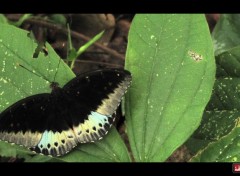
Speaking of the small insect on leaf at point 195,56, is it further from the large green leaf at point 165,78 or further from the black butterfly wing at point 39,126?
the black butterfly wing at point 39,126

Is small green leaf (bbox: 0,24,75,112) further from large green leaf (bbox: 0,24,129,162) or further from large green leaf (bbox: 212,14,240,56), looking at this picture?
large green leaf (bbox: 212,14,240,56)

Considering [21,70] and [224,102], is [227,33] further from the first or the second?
[21,70]

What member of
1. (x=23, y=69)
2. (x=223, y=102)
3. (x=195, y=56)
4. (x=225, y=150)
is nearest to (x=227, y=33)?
(x=223, y=102)

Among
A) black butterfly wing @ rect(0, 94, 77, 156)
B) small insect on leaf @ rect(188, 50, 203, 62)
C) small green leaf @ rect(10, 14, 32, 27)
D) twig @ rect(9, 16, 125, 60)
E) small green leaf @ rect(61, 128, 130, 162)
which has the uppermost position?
small green leaf @ rect(10, 14, 32, 27)

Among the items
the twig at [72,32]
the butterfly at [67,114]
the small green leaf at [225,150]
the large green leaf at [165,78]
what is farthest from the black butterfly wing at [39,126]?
the twig at [72,32]

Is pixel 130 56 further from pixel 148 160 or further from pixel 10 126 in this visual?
pixel 10 126

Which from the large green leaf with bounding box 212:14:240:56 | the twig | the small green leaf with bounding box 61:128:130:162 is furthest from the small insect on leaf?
the twig
